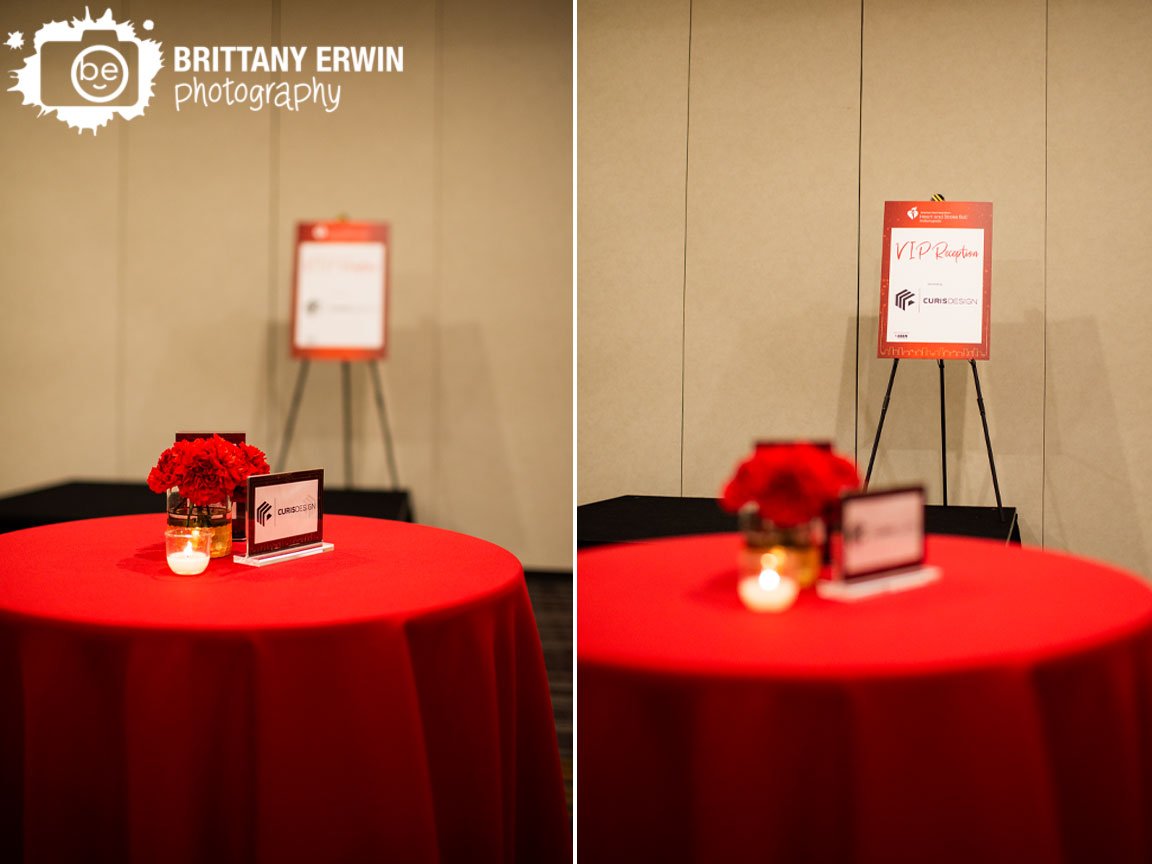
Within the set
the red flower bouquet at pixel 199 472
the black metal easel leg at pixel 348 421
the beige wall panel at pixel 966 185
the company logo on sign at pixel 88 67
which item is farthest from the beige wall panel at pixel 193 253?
the beige wall panel at pixel 966 185

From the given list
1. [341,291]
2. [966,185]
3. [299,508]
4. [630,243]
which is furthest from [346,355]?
[966,185]

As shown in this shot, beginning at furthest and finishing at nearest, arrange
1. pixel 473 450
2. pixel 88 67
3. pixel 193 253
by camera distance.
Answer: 1. pixel 473 450
2. pixel 193 253
3. pixel 88 67

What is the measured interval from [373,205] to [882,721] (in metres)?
2.65

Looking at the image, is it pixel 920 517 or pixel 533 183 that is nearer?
pixel 920 517

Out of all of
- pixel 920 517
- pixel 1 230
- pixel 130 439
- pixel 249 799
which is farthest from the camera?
pixel 130 439

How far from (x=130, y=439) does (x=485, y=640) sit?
1.52 metres

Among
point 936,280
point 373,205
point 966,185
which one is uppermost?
point 373,205

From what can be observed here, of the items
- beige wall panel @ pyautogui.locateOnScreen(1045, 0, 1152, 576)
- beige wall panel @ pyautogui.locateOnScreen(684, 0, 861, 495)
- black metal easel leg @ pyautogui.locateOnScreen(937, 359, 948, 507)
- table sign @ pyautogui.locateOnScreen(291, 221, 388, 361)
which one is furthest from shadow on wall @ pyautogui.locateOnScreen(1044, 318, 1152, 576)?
table sign @ pyautogui.locateOnScreen(291, 221, 388, 361)

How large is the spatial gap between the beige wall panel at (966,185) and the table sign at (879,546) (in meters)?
0.04

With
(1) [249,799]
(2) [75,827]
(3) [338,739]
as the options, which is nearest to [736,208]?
(3) [338,739]

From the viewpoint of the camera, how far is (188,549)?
1.57 m

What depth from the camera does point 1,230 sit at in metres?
2.18

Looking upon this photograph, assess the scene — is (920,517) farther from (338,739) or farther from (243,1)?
(243,1)

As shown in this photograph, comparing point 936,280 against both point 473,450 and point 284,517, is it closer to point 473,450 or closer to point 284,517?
point 284,517
